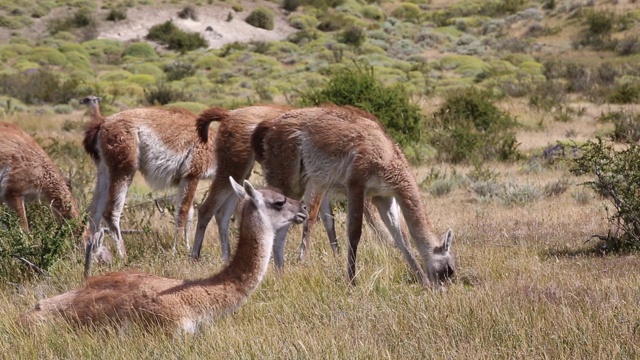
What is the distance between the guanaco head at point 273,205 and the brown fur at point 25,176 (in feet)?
14.5

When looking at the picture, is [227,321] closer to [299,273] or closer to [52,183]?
[299,273]

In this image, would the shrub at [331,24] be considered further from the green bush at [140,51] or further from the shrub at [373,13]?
the green bush at [140,51]

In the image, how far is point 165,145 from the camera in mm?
10664

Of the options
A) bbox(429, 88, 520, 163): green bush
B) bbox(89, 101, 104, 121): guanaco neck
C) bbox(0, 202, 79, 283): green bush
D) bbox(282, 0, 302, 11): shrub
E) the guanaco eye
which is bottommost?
bbox(282, 0, 302, 11): shrub

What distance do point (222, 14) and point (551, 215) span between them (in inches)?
2202

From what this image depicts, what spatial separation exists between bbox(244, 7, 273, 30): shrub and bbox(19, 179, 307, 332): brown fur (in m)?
59.0

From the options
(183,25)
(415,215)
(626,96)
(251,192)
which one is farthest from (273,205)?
(183,25)

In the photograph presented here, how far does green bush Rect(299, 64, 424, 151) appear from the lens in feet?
57.3

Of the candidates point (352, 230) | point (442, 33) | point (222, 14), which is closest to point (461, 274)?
point (352, 230)

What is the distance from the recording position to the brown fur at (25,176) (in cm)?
972

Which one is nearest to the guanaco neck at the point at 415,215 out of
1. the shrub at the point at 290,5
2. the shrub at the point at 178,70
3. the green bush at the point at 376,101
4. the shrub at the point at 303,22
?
the green bush at the point at 376,101

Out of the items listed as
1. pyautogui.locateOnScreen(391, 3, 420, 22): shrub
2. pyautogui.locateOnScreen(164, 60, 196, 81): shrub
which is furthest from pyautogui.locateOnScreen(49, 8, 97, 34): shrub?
pyautogui.locateOnScreen(391, 3, 420, 22): shrub

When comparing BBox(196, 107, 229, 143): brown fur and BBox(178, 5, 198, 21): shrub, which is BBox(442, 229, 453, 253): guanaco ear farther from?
BBox(178, 5, 198, 21): shrub

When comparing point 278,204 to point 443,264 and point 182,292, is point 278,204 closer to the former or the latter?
point 182,292
